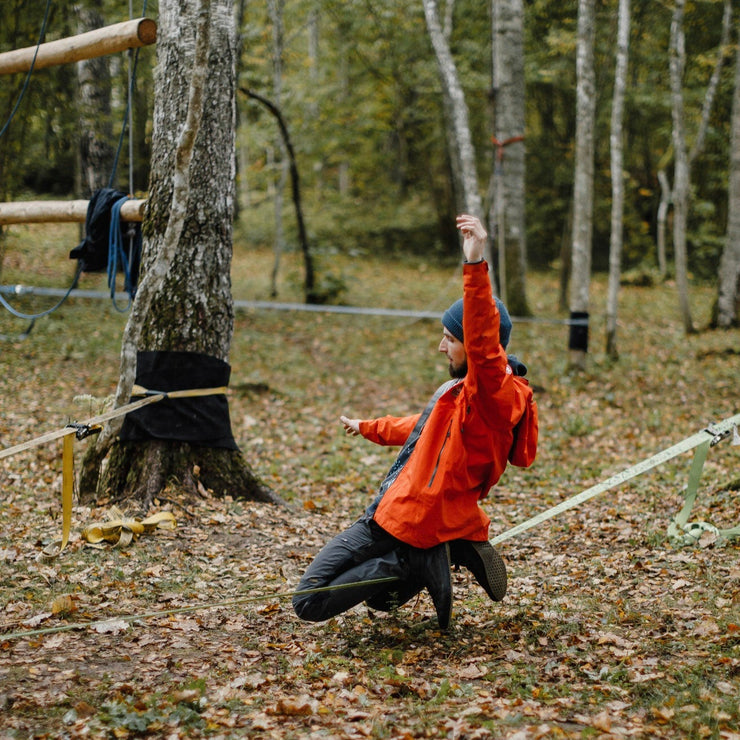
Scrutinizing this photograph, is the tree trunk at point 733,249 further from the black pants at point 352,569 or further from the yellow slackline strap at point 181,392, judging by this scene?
the black pants at point 352,569

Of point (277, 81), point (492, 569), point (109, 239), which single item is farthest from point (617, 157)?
point (492, 569)

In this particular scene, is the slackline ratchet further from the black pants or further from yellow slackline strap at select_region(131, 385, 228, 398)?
the black pants

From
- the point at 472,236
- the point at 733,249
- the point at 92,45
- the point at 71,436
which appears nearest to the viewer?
the point at 472,236

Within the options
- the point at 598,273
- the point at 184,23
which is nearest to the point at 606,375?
the point at 184,23

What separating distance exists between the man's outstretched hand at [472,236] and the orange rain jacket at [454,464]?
1.89 feet

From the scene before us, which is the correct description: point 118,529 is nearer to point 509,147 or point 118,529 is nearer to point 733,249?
point 509,147

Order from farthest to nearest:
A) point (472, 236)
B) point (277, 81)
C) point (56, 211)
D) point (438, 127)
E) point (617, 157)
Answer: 1. point (438, 127)
2. point (277, 81)
3. point (617, 157)
4. point (56, 211)
5. point (472, 236)

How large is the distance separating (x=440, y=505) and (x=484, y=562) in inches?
20.1

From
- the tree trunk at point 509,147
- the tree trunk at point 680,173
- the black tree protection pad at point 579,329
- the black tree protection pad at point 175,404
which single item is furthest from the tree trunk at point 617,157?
the black tree protection pad at point 175,404

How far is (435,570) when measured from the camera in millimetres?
4094

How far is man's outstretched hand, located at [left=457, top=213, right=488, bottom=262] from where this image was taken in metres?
3.39

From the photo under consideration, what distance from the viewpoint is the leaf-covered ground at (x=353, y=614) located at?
3385 mm

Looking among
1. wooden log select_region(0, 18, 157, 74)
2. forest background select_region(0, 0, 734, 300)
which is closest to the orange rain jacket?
wooden log select_region(0, 18, 157, 74)

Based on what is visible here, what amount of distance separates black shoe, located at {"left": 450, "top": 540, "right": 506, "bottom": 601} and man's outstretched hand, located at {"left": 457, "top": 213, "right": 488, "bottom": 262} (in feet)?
5.53
